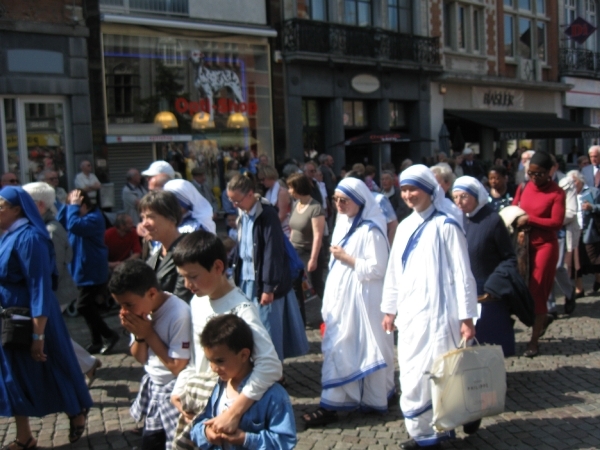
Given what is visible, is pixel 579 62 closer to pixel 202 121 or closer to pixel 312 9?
pixel 312 9

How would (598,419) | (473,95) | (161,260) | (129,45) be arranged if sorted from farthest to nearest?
(473,95) → (129,45) → (598,419) → (161,260)

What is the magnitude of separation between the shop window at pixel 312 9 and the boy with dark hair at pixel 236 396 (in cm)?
1704

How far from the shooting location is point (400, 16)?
22422 millimetres

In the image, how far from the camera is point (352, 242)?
220 inches

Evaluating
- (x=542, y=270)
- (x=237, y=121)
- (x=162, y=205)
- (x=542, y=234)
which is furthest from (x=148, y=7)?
(x=162, y=205)

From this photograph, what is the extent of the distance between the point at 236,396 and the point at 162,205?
156 centimetres

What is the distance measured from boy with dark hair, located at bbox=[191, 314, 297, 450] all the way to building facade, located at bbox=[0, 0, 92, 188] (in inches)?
458

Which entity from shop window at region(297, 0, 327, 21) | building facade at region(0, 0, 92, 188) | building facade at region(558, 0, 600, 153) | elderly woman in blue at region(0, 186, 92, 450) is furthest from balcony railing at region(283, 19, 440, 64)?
elderly woman in blue at region(0, 186, 92, 450)

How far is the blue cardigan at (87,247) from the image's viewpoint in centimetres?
786

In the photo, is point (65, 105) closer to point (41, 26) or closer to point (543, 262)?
point (41, 26)

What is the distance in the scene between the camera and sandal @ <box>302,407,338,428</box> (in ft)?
17.8

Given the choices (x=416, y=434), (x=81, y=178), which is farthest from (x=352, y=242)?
(x=81, y=178)

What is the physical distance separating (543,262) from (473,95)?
19027 millimetres

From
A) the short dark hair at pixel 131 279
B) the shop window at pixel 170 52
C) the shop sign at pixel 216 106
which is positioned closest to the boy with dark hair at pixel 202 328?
the short dark hair at pixel 131 279
